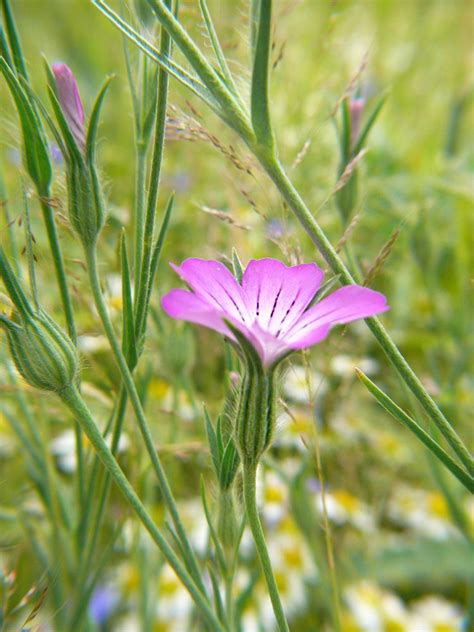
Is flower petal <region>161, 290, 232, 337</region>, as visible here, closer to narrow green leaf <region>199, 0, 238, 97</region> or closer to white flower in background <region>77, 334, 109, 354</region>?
narrow green leaf <region>199, 0, 238, 97</region>

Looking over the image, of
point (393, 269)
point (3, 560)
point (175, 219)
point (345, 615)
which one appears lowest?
point (345, 615)

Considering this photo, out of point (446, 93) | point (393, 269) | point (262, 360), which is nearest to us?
point (262, 360)

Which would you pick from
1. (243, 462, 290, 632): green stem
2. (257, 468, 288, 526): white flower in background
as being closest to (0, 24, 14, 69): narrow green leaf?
(243, 462, 290, 632): green stem

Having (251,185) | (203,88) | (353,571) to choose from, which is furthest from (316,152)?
(203,88)

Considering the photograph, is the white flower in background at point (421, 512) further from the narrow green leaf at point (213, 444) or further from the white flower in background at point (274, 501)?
the narrow green leaf at point (213, 444)

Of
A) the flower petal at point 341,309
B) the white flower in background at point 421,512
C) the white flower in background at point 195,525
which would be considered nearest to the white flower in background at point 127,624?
the white flower in background at point 195,525

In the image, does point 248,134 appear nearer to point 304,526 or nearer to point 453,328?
point 304,526
